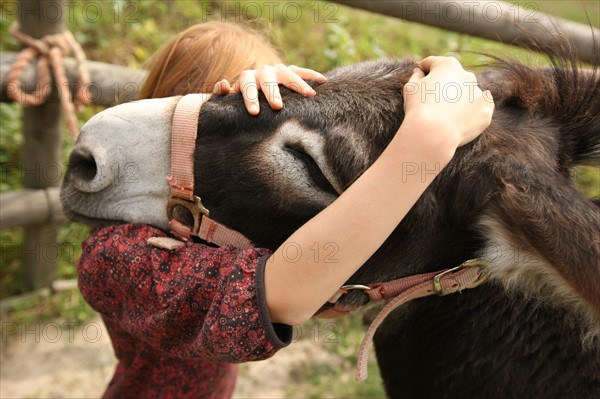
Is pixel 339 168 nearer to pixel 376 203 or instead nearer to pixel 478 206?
pixel 376 203

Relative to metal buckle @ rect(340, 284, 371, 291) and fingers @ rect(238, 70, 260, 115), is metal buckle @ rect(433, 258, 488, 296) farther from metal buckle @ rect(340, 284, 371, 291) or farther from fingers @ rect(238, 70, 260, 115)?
fingers @ rect(238, 70, 260, 115)

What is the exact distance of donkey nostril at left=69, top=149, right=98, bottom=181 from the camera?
57.0 inches

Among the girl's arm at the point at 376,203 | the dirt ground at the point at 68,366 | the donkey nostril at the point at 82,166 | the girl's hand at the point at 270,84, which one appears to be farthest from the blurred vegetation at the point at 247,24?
the donkey nostril at the point at 82,166

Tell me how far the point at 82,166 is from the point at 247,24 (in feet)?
4.26

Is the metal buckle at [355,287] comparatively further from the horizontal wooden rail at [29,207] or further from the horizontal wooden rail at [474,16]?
the horizontal wooden rail at [29,207]

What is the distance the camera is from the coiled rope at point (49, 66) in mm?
2344

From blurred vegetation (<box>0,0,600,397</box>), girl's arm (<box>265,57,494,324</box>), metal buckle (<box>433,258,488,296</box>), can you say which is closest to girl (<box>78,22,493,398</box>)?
girl's arm (<box>265,57,494,324</box>)

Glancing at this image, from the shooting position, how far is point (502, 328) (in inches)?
60.3

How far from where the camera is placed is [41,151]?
2.73 metres

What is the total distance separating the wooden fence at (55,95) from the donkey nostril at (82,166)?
1033 mm

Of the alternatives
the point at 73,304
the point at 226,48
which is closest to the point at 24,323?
the point at 73,304

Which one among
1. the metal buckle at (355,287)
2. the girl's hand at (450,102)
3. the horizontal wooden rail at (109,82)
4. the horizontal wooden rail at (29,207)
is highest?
the girl's hand at (450,102)

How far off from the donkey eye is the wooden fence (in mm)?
1282

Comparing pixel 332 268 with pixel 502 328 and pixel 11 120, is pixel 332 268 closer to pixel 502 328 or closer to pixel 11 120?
pixel 502 328
